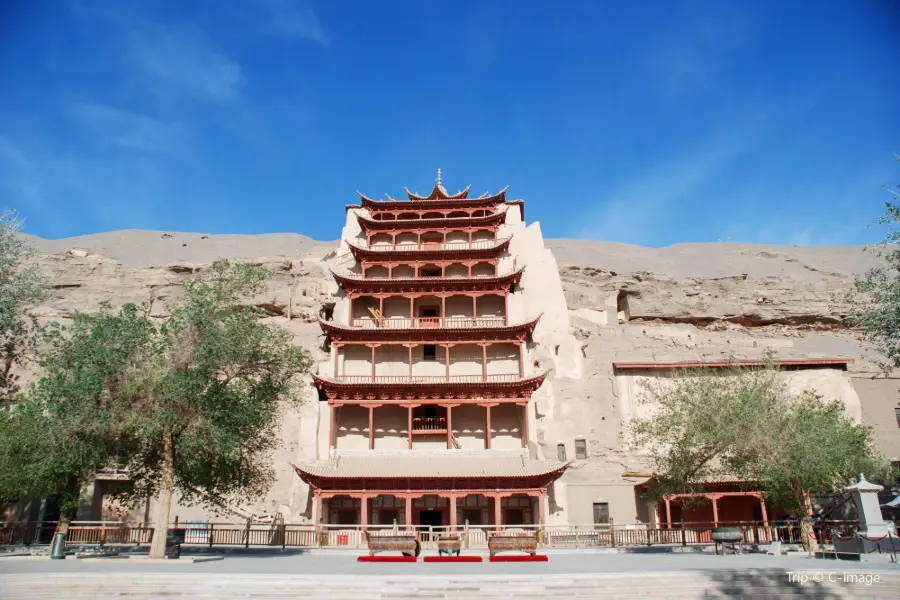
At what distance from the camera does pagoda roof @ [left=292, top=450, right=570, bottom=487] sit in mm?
29141

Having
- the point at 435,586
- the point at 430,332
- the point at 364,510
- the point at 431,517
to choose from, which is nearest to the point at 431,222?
the point at 430,332

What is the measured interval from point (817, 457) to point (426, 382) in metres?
18.5

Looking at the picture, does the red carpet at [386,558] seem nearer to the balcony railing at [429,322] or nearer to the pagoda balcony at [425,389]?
the pagoda balcony at [425,389]

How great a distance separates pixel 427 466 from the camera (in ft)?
100

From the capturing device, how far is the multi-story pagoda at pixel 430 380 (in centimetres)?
2975

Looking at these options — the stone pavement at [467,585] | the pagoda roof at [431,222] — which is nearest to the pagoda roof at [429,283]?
the pagoda roof at [431,222]

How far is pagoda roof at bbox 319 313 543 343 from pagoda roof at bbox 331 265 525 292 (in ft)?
9.87

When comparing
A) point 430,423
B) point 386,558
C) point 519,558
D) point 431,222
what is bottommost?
point 519,558

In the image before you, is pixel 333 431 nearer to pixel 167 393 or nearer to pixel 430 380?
pixel 430 380

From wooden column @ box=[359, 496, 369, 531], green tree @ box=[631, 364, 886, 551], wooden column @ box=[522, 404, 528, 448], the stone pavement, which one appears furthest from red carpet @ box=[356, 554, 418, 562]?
wooden column @ box=[522, 404, 528, 448]

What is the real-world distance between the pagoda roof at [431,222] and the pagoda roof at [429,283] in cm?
555

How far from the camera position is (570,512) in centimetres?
3328

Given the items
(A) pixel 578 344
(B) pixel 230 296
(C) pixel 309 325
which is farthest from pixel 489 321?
(B) pixel 230 296

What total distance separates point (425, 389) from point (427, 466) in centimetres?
457
